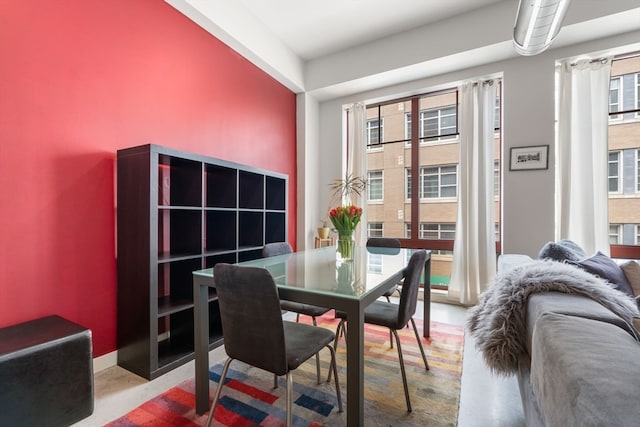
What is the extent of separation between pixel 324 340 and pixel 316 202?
3.12m

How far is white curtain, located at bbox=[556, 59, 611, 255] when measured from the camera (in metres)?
2.91

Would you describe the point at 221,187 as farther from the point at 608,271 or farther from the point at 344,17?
the point at 608,271

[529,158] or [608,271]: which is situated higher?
[529,158]

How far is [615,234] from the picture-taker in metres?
2.99

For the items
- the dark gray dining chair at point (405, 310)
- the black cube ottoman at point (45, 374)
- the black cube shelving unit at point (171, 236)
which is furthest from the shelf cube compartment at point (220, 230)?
the dark gray dining chair at point (405, 310)

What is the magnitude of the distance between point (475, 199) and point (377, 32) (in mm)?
2350

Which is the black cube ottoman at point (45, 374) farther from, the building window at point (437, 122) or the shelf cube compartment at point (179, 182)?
the building window at point (437, 122)

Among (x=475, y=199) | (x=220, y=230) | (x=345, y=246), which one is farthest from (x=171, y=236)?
(x=475, y=199)

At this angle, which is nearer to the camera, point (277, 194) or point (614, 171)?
point (614, 171)

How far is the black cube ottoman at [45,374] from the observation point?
1.29m

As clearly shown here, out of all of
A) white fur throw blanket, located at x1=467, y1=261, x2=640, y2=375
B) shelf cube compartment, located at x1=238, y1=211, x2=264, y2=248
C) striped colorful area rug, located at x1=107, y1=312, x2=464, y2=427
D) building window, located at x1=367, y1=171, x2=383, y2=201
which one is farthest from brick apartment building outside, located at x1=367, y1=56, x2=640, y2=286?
white fur throw blanket, located at x1=467, y1=261, x2=640, y2=375

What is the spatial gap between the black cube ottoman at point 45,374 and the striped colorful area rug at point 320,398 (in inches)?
9.7

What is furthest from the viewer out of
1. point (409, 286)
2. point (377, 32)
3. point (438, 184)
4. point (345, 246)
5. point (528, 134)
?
point (438, 184)

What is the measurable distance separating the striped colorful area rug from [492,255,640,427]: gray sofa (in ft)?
2.08
